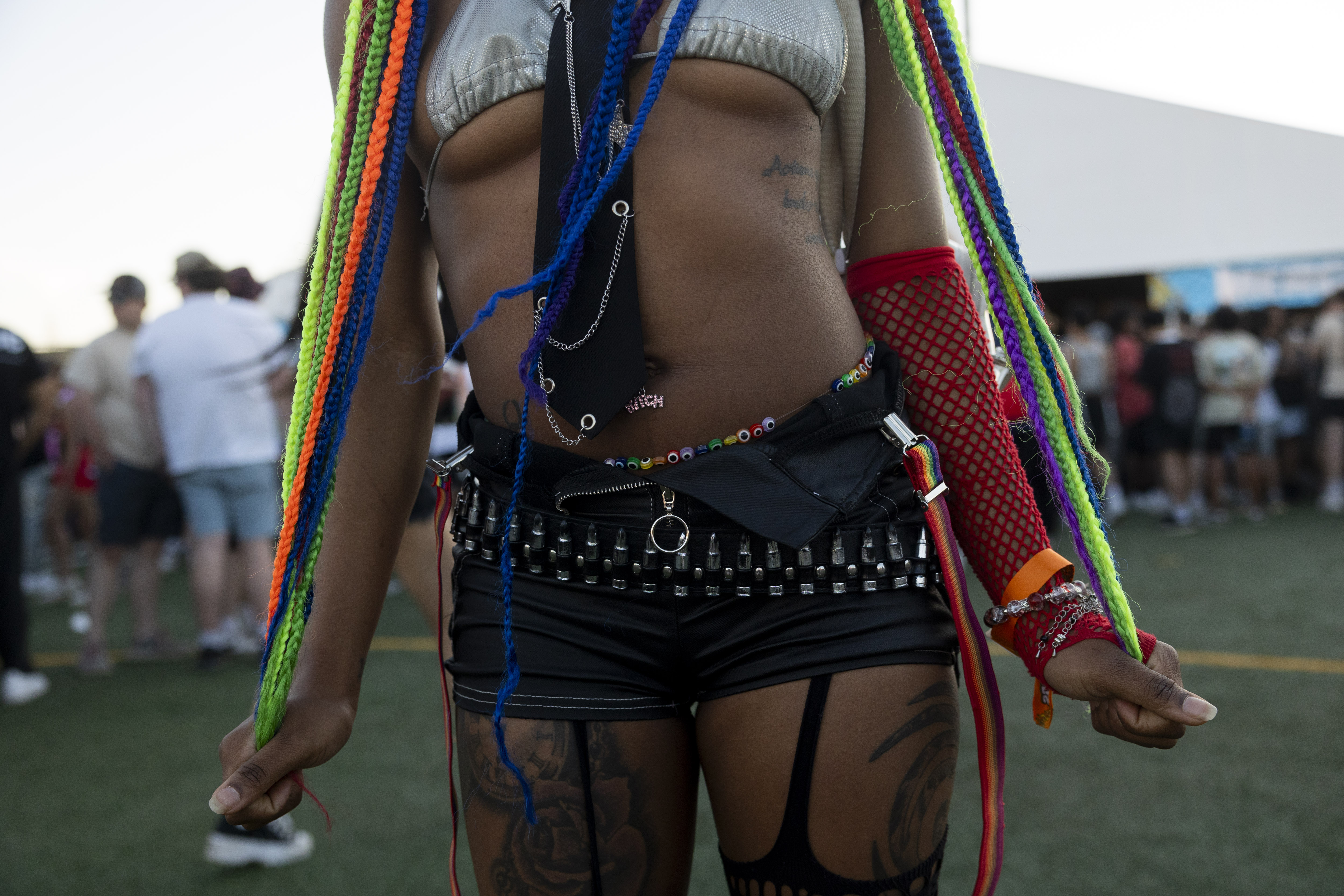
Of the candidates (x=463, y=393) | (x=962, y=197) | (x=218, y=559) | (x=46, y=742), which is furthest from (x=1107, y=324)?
(x=962, y=197)

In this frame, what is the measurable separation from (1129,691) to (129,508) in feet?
17.8

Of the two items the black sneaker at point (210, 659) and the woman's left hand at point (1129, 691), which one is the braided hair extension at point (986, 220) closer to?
the woman's left hand at point (1129, 691)

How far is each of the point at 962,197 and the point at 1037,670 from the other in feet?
1.74

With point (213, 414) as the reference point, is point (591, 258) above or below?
above

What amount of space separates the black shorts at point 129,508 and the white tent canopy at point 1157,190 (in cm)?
468

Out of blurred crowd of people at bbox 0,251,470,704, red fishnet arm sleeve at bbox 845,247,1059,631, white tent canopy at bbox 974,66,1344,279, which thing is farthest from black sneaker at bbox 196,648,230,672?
red fishnet arm sleeve at bbox 845,247,1059,631

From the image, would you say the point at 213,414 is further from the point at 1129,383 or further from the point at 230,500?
the point at 1129,383

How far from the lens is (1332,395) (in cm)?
879

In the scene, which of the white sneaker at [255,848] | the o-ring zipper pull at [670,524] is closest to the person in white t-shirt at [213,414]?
the white sneaker at [255,848]

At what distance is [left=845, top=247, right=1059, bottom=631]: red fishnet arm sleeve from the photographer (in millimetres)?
1253

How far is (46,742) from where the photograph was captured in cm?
447

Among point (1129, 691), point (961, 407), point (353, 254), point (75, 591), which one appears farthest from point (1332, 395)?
point (75, 591)

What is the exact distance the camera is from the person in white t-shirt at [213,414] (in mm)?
4898

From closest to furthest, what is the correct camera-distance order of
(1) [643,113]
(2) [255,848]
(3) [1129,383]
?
(1) [643,113]
(2) [255,848]
(3) [1129,383]
